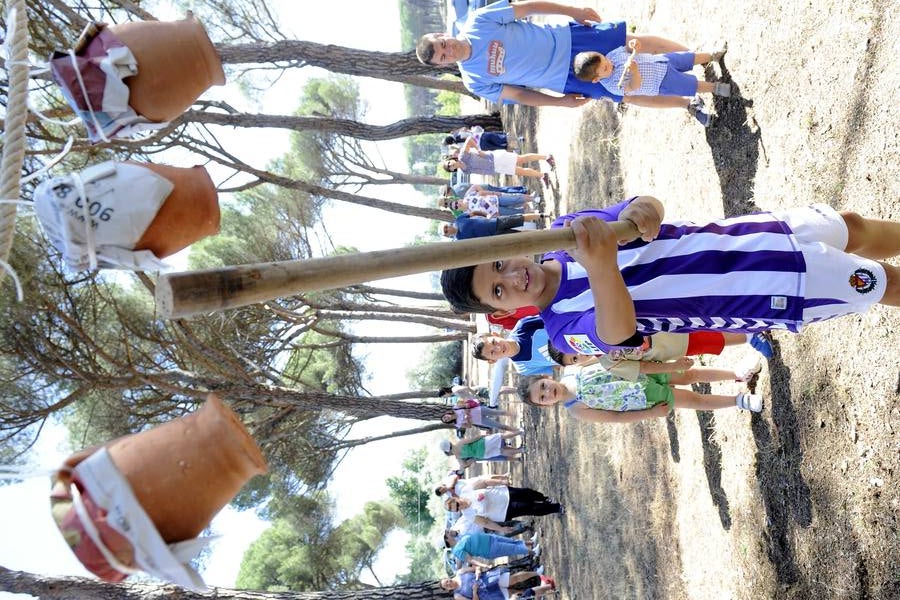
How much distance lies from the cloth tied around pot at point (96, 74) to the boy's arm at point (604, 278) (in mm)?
1433

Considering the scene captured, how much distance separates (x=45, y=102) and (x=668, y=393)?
6572 mm

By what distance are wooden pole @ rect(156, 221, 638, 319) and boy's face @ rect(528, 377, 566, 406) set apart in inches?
143

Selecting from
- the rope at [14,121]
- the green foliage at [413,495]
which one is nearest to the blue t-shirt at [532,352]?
the rope at [14,121]

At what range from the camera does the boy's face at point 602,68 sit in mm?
4496

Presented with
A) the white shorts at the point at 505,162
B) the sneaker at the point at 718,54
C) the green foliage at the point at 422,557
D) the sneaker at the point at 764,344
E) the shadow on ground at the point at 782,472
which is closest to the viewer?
the shadow on ground at the point at 782,472

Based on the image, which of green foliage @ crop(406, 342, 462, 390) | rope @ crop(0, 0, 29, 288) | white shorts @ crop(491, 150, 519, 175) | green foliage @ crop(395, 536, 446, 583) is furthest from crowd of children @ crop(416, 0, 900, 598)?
green foliage @ crop(395, 536, 446, 583)

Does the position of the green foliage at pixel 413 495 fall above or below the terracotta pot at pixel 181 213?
below

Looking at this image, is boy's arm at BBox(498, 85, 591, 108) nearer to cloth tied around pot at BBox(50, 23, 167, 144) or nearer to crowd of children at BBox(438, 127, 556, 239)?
crowd of children at BBox(438, 127, 556, 239)

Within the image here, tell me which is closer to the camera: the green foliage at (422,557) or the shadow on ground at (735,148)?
the shadow on ground at (735,148)

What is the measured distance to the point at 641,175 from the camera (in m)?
5.75

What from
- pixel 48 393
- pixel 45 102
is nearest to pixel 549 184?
pixel 45 102

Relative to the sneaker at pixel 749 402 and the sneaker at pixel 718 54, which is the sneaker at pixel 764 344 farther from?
the sneaker at pixel 718 54

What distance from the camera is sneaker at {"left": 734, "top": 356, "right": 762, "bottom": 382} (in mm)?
3885

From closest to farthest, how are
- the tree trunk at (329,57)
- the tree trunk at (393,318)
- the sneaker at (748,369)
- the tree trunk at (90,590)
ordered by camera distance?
the sneaker at (748,369), the tree trunk at (90,590), the tree trunk at (329,57), the tree trunk at (393,318)
